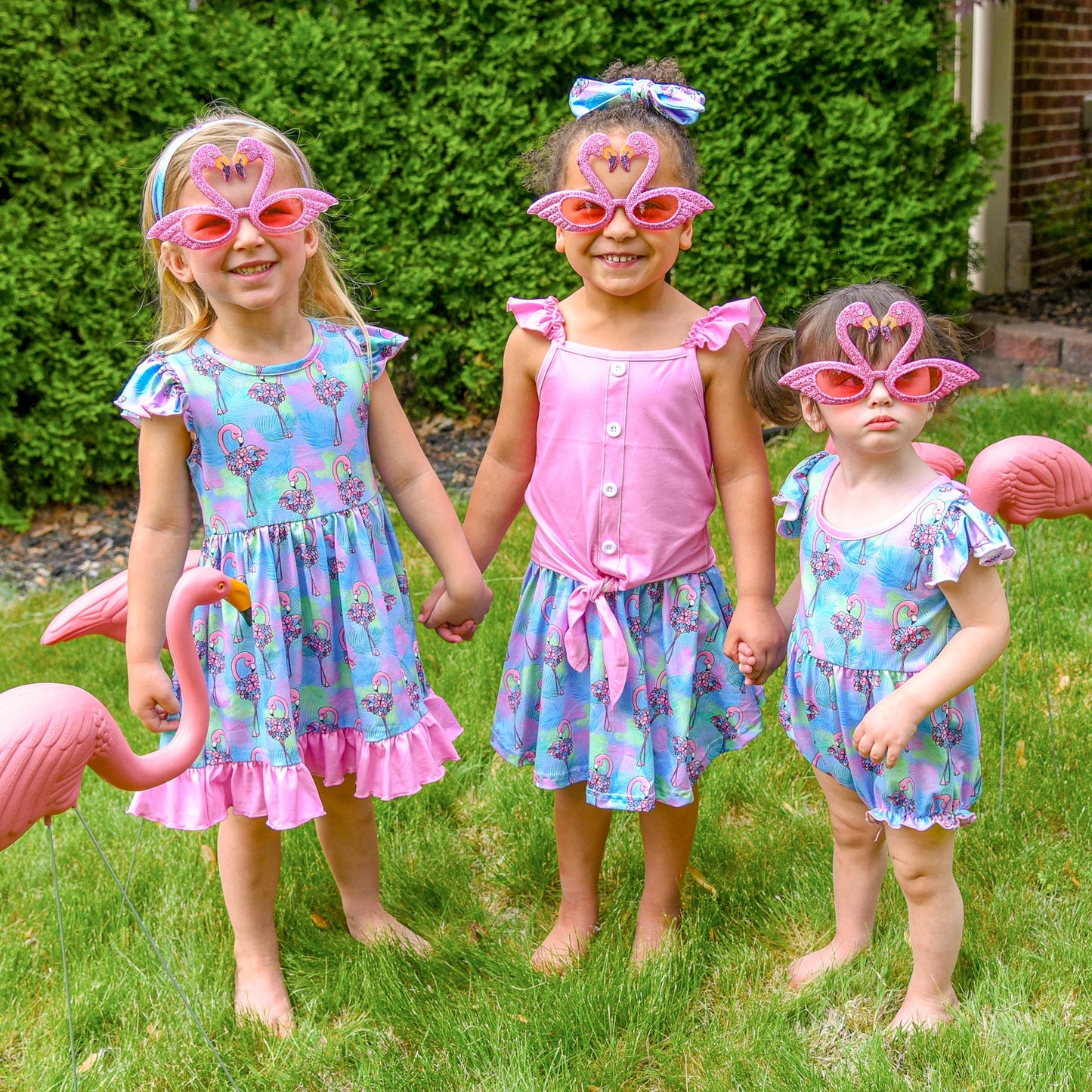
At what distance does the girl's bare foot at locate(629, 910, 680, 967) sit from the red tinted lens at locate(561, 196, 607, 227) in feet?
4.96

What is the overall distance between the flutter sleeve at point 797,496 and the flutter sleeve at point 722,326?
27cm

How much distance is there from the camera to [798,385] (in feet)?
7.18

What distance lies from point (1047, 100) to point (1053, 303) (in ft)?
6.26

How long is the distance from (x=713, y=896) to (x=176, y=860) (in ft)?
4.60

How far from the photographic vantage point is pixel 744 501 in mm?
2494

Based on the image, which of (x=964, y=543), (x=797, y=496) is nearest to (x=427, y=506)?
(x=797, y=496)

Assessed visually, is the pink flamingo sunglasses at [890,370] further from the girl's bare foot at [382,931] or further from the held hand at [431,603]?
the girl's bare foot at [382,931]

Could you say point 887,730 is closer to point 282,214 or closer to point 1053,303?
point 282,214

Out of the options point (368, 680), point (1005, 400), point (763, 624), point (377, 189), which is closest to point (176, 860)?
point (368, 680)

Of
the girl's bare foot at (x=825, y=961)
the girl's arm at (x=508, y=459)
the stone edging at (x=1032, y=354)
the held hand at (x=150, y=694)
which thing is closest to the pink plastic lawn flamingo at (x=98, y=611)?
the held hand at (x=150, y=694)

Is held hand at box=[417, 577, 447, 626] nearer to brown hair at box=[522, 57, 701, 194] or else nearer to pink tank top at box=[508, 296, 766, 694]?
pink tank top at box=[508, 296, 766, 694]

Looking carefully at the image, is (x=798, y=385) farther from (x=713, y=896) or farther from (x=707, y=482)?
(x=713, y=896)

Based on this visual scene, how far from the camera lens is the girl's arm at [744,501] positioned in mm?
2428

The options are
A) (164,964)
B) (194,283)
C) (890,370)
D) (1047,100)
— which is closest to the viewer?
(164,964)
